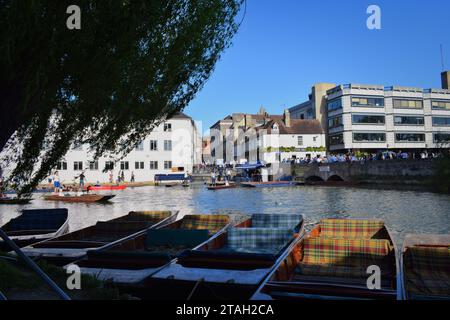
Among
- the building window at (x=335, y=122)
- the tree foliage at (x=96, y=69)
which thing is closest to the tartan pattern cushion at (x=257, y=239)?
the tree foliage at (x=96, y=69)

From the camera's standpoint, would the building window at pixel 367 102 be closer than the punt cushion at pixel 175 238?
No

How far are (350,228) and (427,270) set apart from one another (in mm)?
3500

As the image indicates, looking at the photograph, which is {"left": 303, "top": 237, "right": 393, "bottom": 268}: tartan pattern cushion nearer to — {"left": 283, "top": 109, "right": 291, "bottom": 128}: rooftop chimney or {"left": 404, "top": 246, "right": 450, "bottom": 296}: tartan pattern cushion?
{"left": 404, "top": 246, "right": 450, "bottom": 296}: tartan pattern cushion

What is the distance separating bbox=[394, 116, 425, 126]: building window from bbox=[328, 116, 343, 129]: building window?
29.3 feet

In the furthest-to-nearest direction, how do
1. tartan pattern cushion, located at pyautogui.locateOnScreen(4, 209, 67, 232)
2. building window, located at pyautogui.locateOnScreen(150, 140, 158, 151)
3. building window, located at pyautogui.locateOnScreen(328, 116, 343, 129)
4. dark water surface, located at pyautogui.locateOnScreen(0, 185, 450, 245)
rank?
building window, located at pyautogui.locateOnScreen(328, 116, 343, 129) < building window, located at pyautogui.locateOnScreen(150, 140, 158, 151) < dark water surface, located at pyautogui.locateOnScreen(0, 185, 450, 245) < tartan pattern cushion, located at pyautogui.locateOnScreen(4, 209, 67, 232)

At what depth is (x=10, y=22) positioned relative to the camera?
4.31 meters

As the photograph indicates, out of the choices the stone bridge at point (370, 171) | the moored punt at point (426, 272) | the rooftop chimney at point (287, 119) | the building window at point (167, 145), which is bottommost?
the moored punt at point (426, 272)

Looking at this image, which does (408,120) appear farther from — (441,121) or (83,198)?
(83,198)

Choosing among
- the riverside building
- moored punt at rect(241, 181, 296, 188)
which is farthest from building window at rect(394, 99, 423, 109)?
moored punt at rect(241, 181, 296, 188)

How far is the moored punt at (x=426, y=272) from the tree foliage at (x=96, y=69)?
5297 millimetres

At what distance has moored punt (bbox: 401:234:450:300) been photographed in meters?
6.34

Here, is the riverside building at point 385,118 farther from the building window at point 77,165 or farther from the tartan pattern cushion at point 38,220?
the tartan pattern cushion at point 38,220

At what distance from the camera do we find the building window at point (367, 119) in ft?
204
